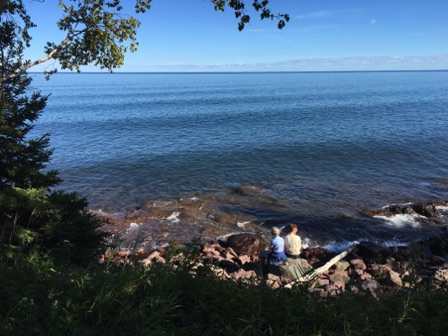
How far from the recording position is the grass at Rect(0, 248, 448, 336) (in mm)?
4109

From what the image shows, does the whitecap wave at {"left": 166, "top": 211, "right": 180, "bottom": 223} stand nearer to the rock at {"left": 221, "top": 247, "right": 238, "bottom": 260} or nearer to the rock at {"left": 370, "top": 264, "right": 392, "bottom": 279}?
the rock at {"left": 221, "top": 247, "right": 238, "bottom": 260}

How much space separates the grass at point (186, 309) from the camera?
4.11m

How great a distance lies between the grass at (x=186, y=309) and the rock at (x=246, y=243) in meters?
9.23

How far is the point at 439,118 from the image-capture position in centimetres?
5053

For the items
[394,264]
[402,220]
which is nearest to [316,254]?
[394,264]

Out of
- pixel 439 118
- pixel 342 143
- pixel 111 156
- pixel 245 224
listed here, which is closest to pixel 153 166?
pixel 111 156

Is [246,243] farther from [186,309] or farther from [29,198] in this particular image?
[186,309]

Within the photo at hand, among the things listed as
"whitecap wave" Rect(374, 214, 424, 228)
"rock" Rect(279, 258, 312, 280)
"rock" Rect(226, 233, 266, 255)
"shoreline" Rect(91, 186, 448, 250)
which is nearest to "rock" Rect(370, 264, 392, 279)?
"rock" Rect(279, 258, 312, 280)

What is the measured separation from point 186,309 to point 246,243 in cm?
1014

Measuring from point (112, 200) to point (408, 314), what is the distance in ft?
60.6

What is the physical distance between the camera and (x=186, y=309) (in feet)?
15.7

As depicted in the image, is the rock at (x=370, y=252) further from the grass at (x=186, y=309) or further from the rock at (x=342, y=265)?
the grass at (x=186, y=309)

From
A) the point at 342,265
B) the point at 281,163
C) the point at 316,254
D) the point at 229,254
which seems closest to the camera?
the point at 342,265

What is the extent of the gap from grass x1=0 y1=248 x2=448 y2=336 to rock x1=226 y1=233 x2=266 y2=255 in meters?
9.23
